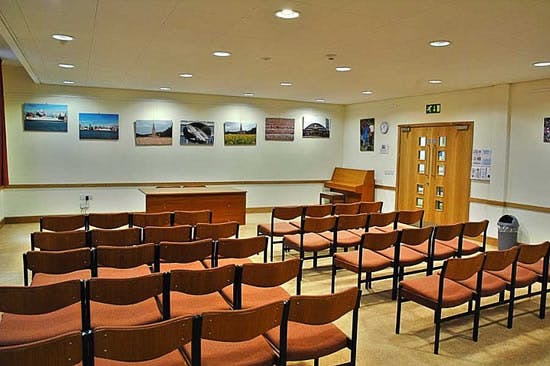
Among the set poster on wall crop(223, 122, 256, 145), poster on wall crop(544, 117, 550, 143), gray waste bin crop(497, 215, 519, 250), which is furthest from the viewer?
poster on wall crop(223, 122, 256, 145)

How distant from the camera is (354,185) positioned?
9.91 metres

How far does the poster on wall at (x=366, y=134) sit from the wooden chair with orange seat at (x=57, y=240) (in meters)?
7.36

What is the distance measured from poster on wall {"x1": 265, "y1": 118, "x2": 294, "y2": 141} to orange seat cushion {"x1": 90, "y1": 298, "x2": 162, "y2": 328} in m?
7.49

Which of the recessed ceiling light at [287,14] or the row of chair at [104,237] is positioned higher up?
the recessed ceiling light at [287,14]

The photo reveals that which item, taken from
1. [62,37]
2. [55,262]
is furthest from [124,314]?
[62,37]

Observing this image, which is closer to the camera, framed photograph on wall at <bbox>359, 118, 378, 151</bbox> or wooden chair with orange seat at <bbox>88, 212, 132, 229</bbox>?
wooden chair with orange seat at <bbox>88, 212, 132, 229</bbox>

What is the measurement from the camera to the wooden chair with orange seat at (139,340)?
1.89 m

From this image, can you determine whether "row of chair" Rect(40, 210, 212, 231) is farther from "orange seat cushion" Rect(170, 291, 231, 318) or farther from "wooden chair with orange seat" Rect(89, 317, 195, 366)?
"wooden chair with orange seat" Rect(89, 317, 195, 366)

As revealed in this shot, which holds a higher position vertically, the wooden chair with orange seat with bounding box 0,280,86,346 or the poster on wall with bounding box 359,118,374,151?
the poster on wall with bounding box 359,118,374,151

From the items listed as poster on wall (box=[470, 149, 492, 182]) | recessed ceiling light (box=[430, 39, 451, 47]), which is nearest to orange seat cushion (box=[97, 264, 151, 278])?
recessed ceiling light (box=[430, 39, 451, 47])

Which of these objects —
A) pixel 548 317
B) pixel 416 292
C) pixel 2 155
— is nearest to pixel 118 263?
pixel 416 292

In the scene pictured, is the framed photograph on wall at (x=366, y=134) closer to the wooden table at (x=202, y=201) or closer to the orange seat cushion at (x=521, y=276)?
the wooden table at (x=202, y=201)

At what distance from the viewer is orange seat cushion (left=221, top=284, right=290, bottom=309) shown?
121 inches

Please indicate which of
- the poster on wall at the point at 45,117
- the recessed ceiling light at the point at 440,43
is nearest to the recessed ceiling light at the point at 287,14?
the recessed ceiling light at the point at 440,43
